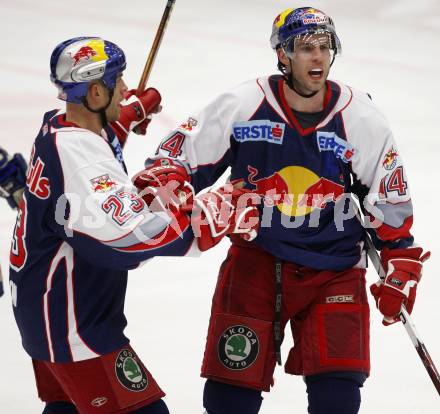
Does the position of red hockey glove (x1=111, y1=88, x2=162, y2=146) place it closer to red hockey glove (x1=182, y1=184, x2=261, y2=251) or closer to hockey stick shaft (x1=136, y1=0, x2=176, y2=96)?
hockey stick shaft (x1=136, y1=0, x2=176, y2=96)

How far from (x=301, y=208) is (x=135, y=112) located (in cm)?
60

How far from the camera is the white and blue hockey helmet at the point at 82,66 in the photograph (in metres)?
2.87

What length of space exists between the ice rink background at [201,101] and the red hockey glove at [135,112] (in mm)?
900

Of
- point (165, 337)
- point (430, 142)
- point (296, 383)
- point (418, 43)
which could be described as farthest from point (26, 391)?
point (418, 43)

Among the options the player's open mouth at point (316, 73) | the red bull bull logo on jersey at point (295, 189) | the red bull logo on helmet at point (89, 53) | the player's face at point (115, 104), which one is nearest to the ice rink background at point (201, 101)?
the red bull bull logo on jersey at point (295, 189)

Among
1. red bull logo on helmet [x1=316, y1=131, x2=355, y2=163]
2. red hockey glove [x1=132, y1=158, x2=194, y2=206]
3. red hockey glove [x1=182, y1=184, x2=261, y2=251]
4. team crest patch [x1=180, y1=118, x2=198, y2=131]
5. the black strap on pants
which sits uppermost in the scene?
team crest patch [x1=180, y1=118, x2=198, y2=131]

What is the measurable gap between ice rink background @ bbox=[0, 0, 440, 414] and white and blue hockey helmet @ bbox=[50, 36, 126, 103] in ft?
4.25

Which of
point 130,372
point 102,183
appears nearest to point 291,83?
point 102,183

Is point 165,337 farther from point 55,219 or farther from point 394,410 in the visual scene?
point 55,219

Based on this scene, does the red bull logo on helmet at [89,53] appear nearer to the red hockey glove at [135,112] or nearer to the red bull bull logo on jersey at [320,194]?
the red hockey glove at [135,112]

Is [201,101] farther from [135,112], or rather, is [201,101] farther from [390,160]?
[390,160]

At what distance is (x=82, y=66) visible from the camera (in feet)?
9.43

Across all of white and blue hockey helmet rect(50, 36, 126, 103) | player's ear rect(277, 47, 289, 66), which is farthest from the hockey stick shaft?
white and blue hockey helmet rect(50, 36, 126, 103)

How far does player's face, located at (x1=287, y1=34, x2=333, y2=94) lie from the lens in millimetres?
3297
